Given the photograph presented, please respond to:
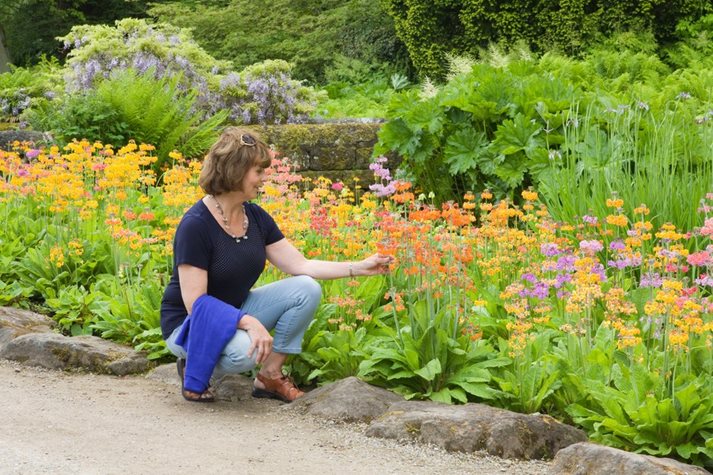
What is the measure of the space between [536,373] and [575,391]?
0.17 m

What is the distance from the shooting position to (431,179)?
8.29m

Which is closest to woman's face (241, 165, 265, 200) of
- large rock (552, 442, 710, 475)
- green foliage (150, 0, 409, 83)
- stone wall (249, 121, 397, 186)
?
large rock (552, 442, 710, 475)

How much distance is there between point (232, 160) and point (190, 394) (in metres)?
1.03

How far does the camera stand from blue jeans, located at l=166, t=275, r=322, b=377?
429 centimetres

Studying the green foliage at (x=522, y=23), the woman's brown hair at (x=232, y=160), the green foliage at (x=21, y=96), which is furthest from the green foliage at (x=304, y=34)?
the woman's brown hair at (x=232, y=160)

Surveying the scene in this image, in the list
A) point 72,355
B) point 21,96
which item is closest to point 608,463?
point 72,355

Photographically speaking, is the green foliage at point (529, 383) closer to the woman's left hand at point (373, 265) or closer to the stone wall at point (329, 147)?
the woman's left hand at point (373, 265)

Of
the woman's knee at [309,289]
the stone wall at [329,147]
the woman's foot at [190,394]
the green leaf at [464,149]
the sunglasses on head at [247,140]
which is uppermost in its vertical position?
the sunglasses on head at [247,140]

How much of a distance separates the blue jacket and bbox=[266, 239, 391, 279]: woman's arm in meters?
0.44

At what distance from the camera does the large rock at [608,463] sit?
3.19 meters

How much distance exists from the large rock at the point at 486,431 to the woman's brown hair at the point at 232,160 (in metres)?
1.17

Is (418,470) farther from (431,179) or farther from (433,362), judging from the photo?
(431,179)

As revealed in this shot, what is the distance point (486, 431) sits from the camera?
146 inches

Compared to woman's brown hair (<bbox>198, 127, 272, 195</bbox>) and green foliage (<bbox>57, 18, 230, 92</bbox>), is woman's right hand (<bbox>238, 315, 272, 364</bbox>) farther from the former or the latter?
green foliage (<bbox>57, 18, 230, 92</bbox>)
